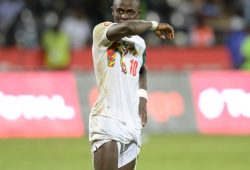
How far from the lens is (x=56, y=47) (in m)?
22.0

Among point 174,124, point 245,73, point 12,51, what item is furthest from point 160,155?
point 12,51

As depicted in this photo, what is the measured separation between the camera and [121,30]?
6801mm

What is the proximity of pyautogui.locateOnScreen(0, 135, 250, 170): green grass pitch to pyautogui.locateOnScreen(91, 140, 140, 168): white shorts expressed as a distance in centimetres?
497

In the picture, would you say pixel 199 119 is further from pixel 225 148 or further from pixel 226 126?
pixel 225 148

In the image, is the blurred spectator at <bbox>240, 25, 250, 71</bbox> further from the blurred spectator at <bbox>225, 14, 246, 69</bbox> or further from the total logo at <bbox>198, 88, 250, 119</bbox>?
the total logo at <bbox>198, 88, 250, 119</bbox>

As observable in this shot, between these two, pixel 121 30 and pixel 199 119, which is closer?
pixel 121 30

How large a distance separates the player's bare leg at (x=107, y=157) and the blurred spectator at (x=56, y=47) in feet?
49.7

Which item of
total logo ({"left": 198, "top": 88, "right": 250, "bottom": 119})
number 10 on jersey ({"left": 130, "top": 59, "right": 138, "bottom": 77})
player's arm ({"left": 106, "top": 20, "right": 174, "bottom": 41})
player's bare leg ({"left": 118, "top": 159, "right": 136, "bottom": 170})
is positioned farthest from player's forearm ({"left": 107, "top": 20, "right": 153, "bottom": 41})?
total logo ({"left": 198, "top": 88, "right": 250, "bottom": 119})

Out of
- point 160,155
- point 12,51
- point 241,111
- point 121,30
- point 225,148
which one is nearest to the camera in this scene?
point 121,30

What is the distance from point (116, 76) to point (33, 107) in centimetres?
949

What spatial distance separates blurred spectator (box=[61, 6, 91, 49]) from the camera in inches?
872

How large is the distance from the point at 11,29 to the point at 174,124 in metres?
6.96

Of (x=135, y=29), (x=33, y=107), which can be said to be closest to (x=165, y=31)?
(x=135, y=29)

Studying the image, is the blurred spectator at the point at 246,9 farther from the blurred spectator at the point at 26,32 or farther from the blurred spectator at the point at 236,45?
the blurred spectator at the point at 26,32
